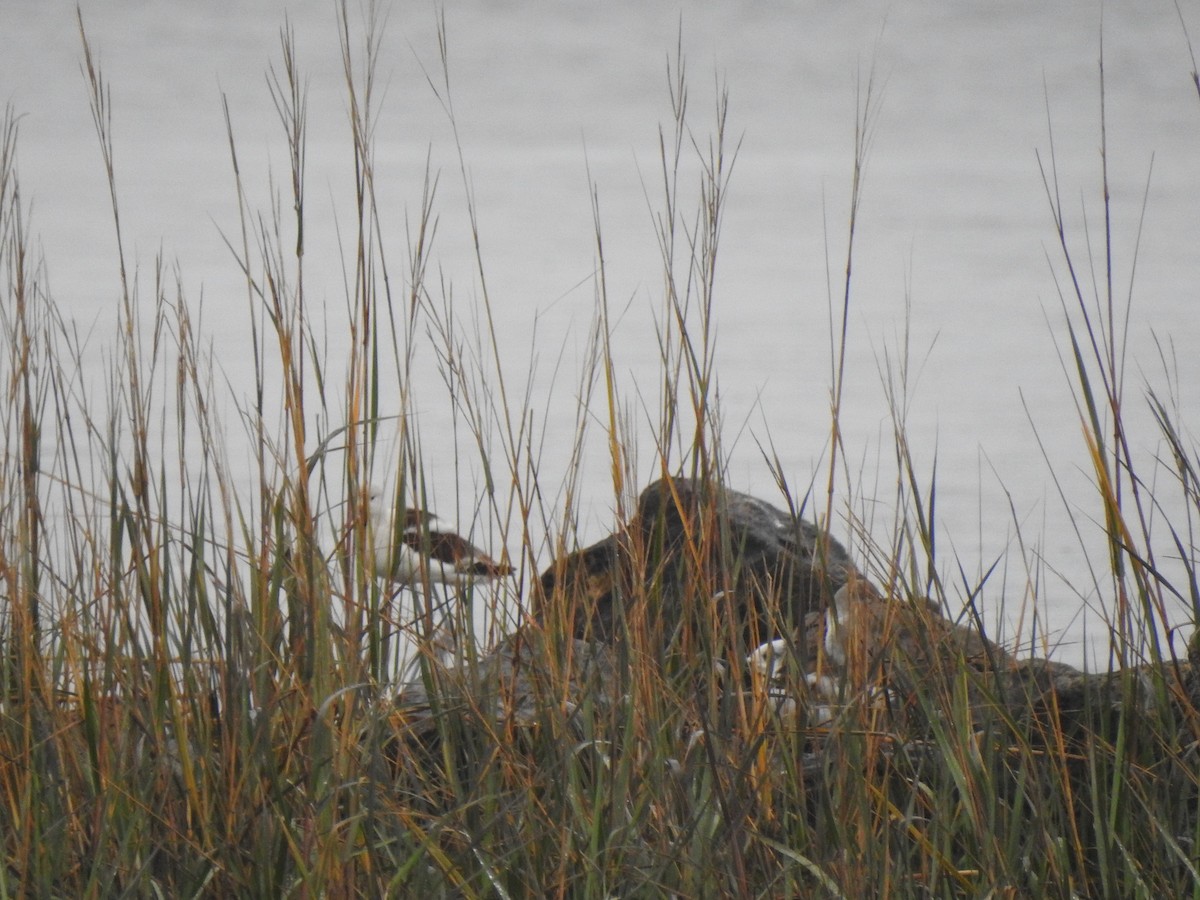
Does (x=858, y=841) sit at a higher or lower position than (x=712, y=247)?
lower

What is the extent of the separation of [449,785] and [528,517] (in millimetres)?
260

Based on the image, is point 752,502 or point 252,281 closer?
point 252,281

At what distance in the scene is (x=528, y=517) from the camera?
123 cm

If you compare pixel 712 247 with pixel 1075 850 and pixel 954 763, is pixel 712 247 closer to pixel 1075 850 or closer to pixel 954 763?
pixel 954 763

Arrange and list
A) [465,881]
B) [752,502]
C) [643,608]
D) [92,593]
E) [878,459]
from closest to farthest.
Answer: [465,881] < [643,608] < [92,593] < [878,459] < [752,502]

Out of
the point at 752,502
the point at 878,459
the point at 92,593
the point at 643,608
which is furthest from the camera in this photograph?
the point at 752,502

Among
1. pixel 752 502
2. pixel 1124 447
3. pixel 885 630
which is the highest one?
pixel 752 502

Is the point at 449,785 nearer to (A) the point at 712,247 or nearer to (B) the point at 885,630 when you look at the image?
(B) the point at 885,630

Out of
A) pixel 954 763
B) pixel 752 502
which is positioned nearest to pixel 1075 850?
pixel 954 763

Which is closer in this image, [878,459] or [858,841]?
[858,841]

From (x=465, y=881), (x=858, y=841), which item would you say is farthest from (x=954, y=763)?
(x=465, y=881)

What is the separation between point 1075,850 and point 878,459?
1.46ft

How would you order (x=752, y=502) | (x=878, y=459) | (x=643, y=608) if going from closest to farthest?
(x=643, y=608) → (x=878, y=459) → (x=752, y=502)

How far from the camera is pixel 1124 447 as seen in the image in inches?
43.8
